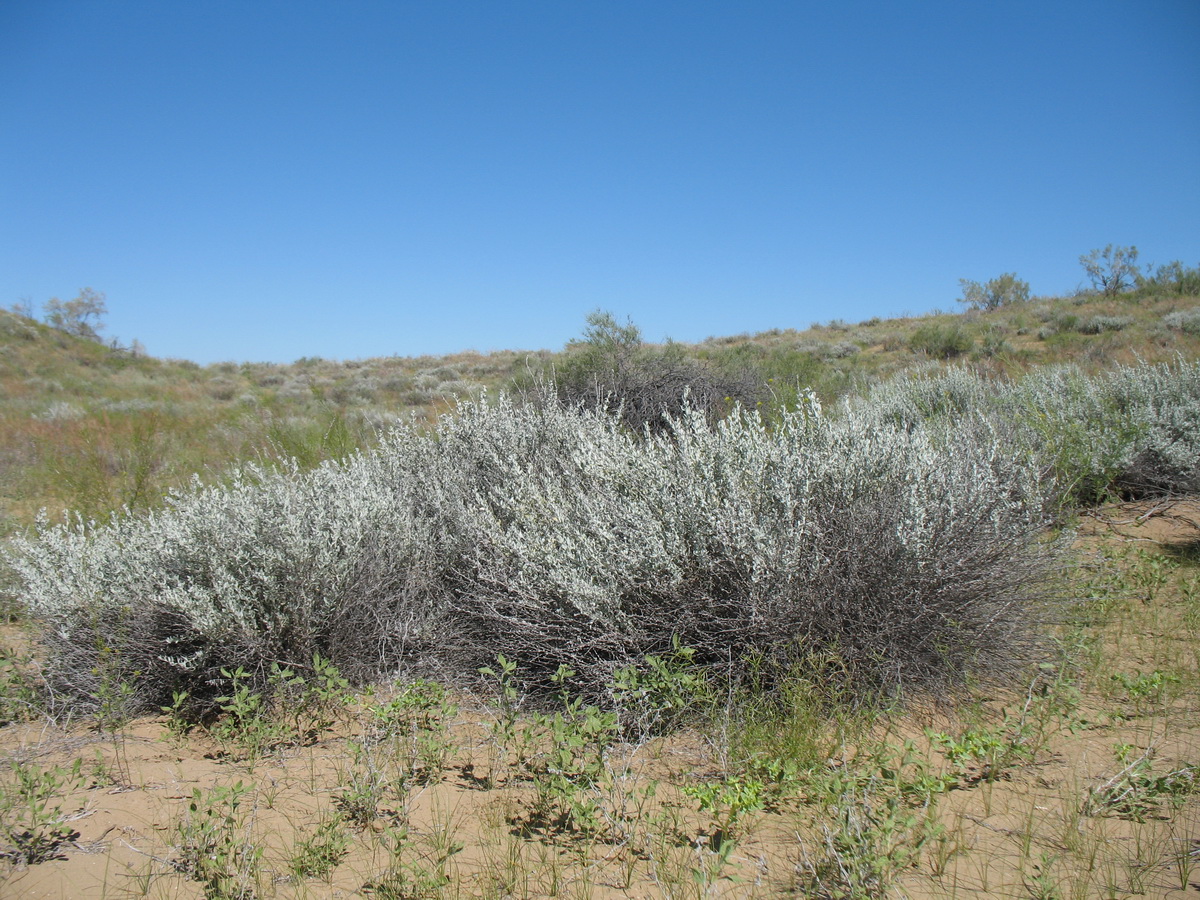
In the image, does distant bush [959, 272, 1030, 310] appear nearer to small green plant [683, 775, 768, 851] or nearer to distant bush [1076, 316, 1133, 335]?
distant bush [1076, 316, 1133, 335]

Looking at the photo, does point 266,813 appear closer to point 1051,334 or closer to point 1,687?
point 1,687

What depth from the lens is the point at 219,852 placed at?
6.56 ft

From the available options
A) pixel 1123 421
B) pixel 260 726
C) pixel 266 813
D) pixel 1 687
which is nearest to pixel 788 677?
pixel 266 813

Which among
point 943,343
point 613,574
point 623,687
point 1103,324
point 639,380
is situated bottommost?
point 623,687

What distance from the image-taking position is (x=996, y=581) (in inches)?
121

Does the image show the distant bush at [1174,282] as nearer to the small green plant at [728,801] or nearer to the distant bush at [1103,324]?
the distant bush at [1103,324]

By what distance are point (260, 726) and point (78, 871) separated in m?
0.75

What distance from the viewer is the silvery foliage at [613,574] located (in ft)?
9.60

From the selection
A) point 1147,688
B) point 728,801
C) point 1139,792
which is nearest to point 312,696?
point 728,801

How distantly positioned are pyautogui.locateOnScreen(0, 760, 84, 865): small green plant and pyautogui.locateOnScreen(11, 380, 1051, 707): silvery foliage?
0.68 metres

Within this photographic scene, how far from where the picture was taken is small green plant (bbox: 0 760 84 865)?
2.11 meters

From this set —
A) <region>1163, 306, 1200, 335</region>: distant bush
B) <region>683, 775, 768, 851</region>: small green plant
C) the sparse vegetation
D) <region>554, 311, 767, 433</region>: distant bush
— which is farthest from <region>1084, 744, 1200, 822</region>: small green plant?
<region>1163, 306, 1200, 335</region>: distant bush

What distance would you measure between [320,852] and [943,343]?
16604 mm

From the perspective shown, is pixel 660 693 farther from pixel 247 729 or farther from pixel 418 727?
pixel 247 729
